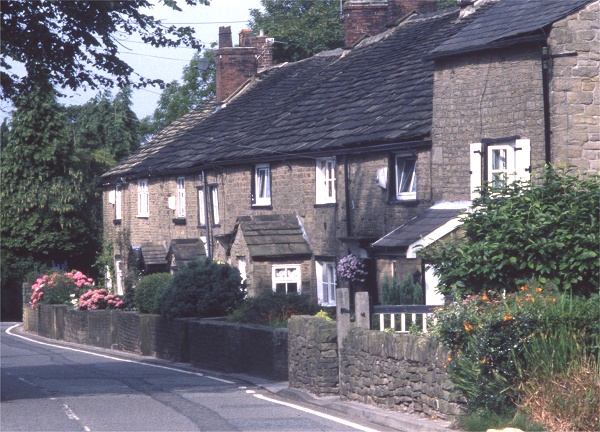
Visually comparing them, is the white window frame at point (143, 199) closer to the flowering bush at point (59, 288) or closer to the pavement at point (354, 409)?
the flowering bush at point (59, 288)

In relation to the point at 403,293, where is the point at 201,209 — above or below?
above

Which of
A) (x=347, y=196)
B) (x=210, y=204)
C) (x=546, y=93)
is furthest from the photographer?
(x=210, y=204)

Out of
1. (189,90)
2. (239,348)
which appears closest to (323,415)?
(239,348)

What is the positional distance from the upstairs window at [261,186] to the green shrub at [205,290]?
418 centimetres

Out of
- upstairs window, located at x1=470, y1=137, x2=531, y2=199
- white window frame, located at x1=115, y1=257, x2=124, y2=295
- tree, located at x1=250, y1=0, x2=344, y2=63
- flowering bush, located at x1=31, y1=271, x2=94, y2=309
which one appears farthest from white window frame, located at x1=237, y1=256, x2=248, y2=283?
tree, located at x1=250, y1=0, x2=344, y2=63

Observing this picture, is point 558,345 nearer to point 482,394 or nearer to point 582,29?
point 482,394

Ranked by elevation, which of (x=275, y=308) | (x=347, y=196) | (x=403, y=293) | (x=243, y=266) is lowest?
(x=275, y=308)

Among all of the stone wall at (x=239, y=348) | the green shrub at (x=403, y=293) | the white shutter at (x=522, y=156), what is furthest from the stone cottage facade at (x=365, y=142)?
the stone wall at (x=239, y=348)

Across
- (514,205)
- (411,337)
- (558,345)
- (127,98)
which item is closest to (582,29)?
(514,205)

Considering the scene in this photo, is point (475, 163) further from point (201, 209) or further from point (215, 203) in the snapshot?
point (201, 209)

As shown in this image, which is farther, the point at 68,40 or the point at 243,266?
the point at 243,266

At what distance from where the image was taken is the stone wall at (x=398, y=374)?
39.4 feet

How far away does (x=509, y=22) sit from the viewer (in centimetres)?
1952

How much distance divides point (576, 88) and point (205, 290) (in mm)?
11131
